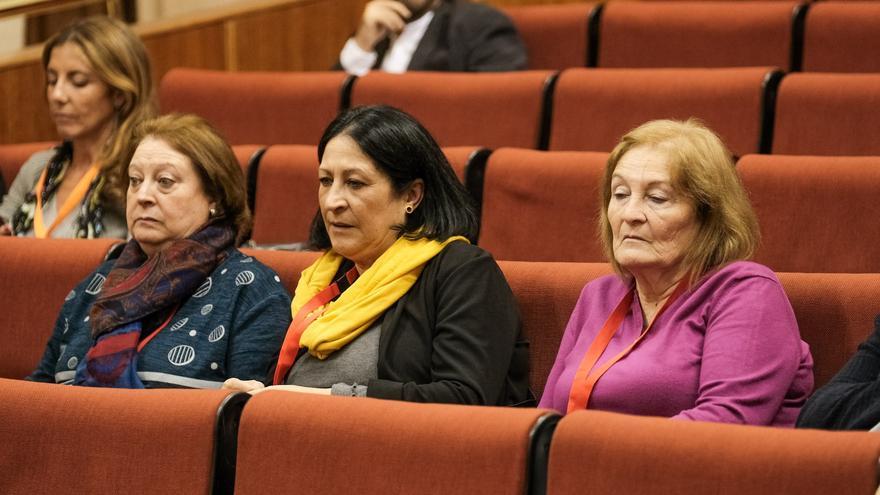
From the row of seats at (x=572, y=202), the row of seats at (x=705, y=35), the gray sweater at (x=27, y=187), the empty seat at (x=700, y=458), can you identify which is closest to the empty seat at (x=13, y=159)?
the gray sweater at (x=27, y=187)

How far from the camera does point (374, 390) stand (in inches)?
24.8

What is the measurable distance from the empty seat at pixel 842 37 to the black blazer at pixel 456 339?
46 cm

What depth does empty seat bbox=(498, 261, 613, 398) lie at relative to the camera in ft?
2.25

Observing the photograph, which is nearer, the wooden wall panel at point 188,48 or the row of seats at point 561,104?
the row of seats at point 561,104

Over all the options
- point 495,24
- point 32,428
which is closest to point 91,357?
point 32,428

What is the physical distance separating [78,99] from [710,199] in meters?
0.50

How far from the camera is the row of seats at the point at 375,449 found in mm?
468

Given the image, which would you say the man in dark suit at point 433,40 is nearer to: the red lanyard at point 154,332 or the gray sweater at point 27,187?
the gray sweater at point 27,187

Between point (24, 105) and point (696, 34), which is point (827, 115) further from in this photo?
point (24, 105)

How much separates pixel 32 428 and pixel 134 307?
146mm

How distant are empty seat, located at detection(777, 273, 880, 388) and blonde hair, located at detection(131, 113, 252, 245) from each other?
295mm

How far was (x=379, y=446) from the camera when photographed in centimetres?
53

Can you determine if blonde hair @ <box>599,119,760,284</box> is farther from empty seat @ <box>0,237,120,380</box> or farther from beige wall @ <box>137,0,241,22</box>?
beige wall @ <box>137,0,241,22</box>

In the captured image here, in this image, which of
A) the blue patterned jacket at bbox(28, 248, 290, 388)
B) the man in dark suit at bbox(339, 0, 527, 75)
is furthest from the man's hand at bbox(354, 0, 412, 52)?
the blue patterned jacket at bbox(28, 248, 290, 388)
